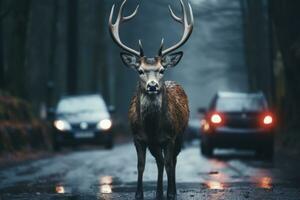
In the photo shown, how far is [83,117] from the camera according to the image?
2978cm

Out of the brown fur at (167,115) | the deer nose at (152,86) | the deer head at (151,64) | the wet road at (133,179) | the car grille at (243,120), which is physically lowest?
the wet road at (133,179)

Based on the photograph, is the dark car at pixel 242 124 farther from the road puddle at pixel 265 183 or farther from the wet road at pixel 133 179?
the road puddle at pixel 265 183

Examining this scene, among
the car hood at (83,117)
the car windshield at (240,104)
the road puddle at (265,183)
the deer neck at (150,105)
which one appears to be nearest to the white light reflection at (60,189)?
the deer neck at (150,105)

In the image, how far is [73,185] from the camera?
14938mm

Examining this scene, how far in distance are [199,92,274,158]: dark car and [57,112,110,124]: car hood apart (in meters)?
5.81

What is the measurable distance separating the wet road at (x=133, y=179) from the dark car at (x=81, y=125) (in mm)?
6285

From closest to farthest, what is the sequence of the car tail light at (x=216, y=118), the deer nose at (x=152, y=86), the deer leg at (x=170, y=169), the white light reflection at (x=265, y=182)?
the deer nose at (x=152, y=86) → the deer leg at (x=170, y=169) → the white light reflection at (x=265, y=182) → the car tail light at (x=216, y=118)

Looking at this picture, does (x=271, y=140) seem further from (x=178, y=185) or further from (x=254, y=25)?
(x=254, y=25)

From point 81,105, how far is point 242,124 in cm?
767

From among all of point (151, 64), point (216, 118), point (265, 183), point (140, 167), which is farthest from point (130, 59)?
point (216, 118)

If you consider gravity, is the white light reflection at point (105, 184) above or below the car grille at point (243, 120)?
below

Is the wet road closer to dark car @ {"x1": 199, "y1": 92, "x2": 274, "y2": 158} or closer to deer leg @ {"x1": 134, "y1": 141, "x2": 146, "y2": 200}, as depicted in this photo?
deer leg @ {"x1": 134, "y1": 141, "x2": 146, "y2": 200}

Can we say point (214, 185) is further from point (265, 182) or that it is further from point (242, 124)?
point (242, 124)

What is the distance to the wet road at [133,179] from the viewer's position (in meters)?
13.0
